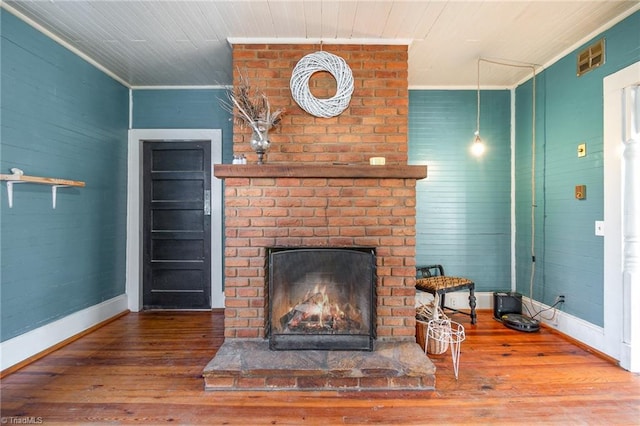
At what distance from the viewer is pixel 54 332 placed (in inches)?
100

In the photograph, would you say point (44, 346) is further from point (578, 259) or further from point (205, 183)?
point (578, 259)

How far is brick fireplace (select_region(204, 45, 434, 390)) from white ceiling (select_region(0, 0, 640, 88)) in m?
0.18

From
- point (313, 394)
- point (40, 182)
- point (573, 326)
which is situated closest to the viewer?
point (313, 394)

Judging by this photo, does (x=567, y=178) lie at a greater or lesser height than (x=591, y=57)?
lesser

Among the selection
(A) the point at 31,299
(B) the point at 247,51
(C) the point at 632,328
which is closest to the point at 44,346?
(A) the point at 31,299

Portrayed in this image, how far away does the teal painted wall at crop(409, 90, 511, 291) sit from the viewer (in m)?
3.45

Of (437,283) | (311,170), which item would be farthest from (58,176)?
(437,283)

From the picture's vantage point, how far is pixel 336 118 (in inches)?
97.8

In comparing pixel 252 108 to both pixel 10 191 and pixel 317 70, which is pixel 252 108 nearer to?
pixel 317 70

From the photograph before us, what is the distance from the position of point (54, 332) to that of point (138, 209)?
4.57 feet

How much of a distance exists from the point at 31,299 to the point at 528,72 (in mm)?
4862

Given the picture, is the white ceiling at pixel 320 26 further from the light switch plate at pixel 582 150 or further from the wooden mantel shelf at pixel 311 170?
the wooden mantel shelf at pixel 311 170

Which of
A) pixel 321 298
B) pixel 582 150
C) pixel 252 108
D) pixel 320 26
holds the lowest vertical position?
pixel 321 298

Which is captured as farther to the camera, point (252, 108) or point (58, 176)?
point (58, 176)
